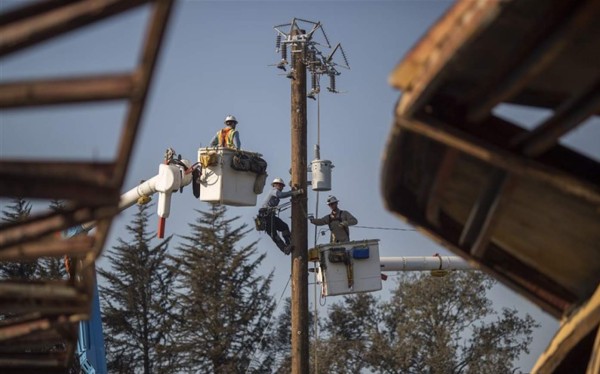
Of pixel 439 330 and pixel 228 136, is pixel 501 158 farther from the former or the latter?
pixel 439 330

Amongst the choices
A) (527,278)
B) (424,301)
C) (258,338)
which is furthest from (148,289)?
(527,278)

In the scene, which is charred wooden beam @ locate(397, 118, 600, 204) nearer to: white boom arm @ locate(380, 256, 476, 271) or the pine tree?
white boom arm @ locate(380, 256, 476, 271)

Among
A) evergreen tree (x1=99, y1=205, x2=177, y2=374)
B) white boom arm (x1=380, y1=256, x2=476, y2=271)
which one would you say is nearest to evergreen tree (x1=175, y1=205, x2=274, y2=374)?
evergreen tree (x1=99, y1=205, x2=177, y2=374)

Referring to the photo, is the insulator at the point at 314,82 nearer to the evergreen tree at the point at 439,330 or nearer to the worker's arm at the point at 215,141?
the worker's arm at the point at 215,141

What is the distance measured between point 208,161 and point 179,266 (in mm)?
34179

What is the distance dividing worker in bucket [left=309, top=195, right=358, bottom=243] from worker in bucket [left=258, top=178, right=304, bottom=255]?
1.96ft

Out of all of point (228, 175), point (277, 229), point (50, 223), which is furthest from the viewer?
point (277, 229)

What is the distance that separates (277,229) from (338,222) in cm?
141

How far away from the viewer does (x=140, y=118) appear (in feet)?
19.8

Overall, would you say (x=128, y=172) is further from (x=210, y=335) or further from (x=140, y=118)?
(x=210, y=335)

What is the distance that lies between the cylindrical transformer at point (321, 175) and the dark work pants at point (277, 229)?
4.19 ft

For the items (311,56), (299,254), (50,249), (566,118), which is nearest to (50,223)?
(50,249)

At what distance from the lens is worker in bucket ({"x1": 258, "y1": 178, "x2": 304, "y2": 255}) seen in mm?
21016

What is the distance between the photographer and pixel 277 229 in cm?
2108
